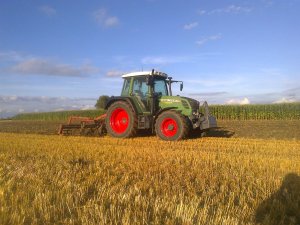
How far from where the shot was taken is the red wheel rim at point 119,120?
1230 centimetres

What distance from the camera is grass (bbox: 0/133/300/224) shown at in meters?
3.49

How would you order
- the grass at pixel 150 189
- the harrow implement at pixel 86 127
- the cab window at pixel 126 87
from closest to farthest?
the grass at pixel 150 189, the cab window at pixel 126 87, the harrow implement at pixel 86 127

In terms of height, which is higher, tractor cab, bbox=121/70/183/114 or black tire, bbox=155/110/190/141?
tractor cab, bbox=121/70/183/114

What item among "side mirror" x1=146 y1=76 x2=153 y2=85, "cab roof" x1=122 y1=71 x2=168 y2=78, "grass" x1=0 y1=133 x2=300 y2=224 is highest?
"cab roof" x1=122 y1=71 x2=168 y2=78

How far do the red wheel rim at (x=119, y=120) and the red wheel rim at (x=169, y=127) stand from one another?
1626 millimetres

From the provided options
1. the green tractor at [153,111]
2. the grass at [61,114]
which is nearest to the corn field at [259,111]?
the grass at [61,114]

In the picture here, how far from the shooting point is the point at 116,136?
40.0 ft

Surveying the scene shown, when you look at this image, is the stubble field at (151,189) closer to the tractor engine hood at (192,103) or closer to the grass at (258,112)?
the tractor engine hood at (192,103)

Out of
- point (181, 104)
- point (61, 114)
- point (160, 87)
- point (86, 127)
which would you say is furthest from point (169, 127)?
point (61, 114)

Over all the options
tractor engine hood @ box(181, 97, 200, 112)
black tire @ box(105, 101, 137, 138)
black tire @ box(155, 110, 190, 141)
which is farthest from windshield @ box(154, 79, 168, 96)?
black tire @ box(105, 101, 137, 138)

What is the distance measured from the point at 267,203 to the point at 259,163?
271 centimetres

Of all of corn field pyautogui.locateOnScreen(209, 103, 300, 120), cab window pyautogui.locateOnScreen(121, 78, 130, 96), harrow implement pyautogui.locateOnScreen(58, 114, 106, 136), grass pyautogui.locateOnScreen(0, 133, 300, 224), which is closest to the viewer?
grass pyautogui.locateOnScreen(0, 133, 300, 224)

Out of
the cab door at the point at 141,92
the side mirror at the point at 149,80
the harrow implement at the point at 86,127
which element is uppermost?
the side mirror at the point at 149,80

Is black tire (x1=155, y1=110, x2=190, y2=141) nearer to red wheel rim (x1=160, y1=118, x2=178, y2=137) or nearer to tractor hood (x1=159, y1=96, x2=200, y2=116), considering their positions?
red wheel rim (x1=160, y1=118, x2=178, y2=137)
